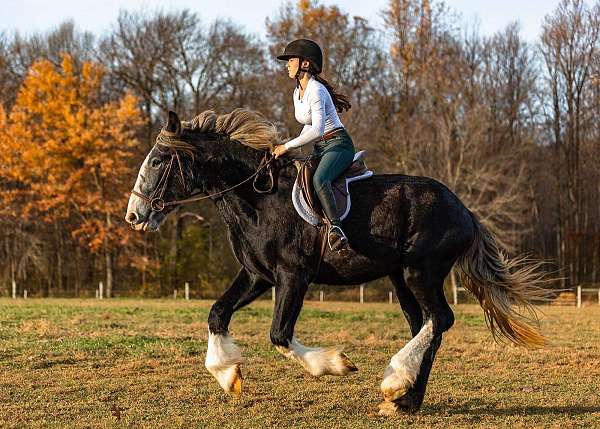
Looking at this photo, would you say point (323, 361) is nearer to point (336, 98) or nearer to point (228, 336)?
point (228, 336)

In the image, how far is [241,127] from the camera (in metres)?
8.35

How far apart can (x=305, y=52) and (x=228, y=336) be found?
2909 mm

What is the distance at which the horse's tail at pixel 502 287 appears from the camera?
8.52 m

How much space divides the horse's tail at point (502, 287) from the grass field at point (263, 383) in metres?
0.78

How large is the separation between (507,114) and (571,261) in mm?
10111

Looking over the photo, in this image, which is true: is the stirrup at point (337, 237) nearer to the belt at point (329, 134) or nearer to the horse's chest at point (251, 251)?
the horse's chest at point (251, 251)

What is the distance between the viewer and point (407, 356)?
775cm

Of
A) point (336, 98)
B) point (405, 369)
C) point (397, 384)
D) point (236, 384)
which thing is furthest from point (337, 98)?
point (236, 384)

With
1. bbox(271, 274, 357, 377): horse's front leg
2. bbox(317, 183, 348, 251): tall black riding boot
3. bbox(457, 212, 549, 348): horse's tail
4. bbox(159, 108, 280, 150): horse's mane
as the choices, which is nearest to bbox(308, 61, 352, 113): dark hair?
bbox(159, 108, 280, 150): horse's mane

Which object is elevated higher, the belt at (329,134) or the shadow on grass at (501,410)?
the belt at (329,134)

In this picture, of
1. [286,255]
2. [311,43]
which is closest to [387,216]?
[286,255]

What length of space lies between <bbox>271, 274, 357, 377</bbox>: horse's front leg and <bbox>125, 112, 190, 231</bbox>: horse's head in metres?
1.42

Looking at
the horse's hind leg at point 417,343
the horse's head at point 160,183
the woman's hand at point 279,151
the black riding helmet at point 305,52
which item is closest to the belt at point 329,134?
the woman's hand at point 279,151

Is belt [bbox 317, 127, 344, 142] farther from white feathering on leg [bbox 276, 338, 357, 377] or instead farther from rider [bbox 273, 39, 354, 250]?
white feathering on leg [bbox 276, 338, 357, 377]
